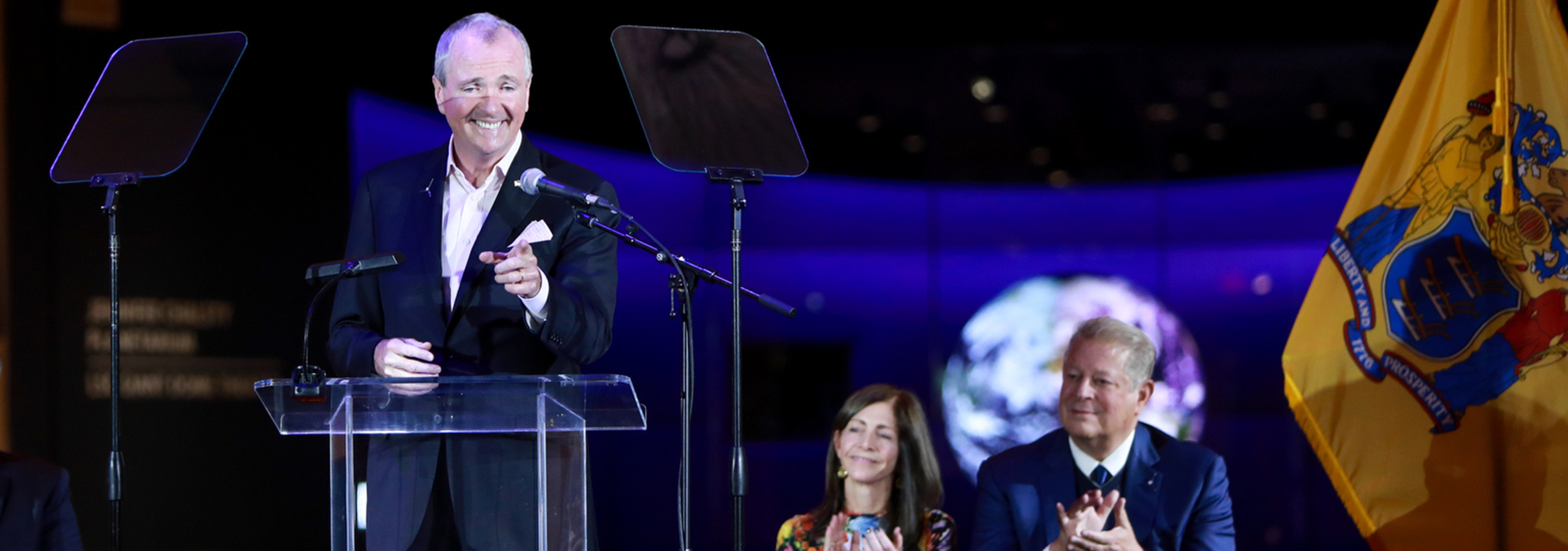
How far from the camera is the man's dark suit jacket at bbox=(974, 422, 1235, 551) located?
4.04m

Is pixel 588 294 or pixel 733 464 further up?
pixel 588 294

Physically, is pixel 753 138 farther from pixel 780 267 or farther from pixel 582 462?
pixel 780 267

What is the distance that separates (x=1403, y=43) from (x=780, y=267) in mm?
2491

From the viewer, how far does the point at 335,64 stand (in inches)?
188

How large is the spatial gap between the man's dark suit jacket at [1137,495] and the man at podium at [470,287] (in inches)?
65.4

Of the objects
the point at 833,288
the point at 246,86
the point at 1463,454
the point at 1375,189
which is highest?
the point at 246,86

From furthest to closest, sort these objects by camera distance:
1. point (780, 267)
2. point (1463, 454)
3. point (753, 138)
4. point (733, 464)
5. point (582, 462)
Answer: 1. point (780, 267)
2. point (1463, 454)
3. point (753, 138)
4. point (733, 464)
5. point (582, 462)

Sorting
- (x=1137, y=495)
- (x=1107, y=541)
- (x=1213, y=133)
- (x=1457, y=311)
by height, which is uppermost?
(x=1213, y=133)

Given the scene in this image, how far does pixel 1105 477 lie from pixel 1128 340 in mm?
466

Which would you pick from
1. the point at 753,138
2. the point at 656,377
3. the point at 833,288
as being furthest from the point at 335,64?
the point at 753,138

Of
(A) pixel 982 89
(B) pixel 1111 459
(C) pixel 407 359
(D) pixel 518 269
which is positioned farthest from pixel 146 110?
(B) pixel 1111 459

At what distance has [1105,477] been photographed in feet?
13.8

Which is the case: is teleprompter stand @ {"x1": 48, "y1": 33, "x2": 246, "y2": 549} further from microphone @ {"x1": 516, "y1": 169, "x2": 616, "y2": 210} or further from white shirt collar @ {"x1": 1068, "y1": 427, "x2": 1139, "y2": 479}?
white shirt collar @ {"x1": 1068, "y1": 427, "x2": 1139, "y2": 479}

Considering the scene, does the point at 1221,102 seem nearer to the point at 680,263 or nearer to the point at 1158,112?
the point at 1158,112
